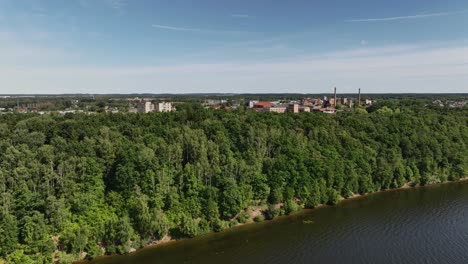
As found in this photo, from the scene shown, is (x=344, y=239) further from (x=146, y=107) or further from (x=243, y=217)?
(x=146, y=107)

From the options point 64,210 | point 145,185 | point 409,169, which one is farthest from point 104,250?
point 409,169

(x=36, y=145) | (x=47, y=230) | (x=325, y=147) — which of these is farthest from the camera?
(x=325, y=147)

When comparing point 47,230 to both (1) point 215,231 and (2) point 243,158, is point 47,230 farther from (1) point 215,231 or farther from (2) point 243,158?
(2) point 243,158

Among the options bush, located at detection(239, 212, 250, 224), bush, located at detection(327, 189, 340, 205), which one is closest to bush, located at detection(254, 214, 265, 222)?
bush, located at detection(239, 212, 250, 224)

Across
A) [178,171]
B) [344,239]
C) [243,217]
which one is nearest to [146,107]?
[178,171]

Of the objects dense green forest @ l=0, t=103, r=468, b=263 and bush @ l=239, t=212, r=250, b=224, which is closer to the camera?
dense green forest @ l=0, t=103, r=468, b=263

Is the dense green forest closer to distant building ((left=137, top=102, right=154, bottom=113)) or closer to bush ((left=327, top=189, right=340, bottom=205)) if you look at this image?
bush ((left=327, top=189, right=340, bottom=205))
